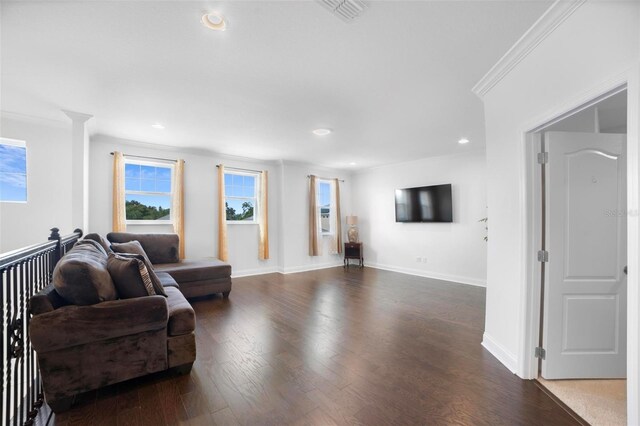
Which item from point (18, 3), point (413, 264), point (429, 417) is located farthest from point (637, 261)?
point (413, 264)

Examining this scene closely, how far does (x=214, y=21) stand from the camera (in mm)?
1758

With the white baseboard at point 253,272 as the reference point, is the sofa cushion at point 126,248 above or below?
above

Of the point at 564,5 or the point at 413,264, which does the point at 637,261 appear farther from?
the point at 413,264

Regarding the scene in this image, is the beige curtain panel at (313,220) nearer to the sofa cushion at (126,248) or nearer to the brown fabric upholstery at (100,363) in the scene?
the sofa cushion at (126,248)

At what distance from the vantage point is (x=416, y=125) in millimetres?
3791

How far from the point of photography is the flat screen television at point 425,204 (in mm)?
5520

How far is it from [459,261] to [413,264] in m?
1.03

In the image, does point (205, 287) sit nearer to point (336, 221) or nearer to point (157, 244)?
point (157, 244)

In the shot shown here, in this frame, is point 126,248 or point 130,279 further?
point 126,248

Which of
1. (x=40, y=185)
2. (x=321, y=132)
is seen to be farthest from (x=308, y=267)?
(x=40, y=185)

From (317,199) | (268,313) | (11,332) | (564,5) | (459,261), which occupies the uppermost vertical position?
(564,5)

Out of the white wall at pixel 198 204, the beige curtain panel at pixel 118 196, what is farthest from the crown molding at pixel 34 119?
the beige curtain panel at pixel 118 196

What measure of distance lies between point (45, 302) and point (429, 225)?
595 cm

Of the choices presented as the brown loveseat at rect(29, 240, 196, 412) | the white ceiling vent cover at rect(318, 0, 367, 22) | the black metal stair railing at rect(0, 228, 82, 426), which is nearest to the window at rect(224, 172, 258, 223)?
the black metal stair railing at rect(0, 228, 82, 426)
